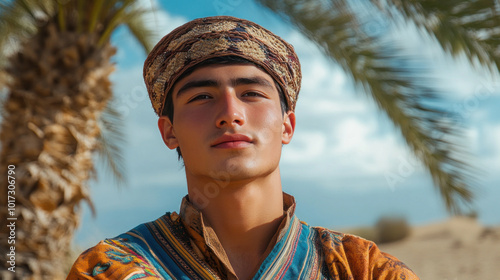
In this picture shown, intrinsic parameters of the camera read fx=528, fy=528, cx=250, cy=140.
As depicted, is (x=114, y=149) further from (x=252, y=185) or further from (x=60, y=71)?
(x=252, y=185)

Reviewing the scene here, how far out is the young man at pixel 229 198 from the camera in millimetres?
2061

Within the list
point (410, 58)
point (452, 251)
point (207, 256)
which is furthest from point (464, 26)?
point (452, 251)

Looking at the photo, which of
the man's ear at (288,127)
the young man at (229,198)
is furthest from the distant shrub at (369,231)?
the young man at (229,198)

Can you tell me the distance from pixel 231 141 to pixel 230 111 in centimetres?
12

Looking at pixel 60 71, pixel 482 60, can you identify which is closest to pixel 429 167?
pixel 482 60

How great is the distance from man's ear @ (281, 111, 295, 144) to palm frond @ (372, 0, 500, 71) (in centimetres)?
226

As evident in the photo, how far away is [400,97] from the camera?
459 cm

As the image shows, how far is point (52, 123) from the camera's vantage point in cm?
503

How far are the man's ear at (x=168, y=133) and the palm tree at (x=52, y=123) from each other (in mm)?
Result: 2876

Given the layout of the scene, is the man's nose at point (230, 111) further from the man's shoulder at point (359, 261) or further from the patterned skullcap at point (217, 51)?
the man's shoulder at point (359, 261)

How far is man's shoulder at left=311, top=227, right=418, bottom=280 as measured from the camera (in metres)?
2.07

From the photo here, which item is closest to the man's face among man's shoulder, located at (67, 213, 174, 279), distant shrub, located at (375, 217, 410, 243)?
man's shoulder, located at (67, 213, 174, 279)

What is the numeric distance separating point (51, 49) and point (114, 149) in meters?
2.68

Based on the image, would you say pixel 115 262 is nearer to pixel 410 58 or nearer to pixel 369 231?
pixel 410 58
